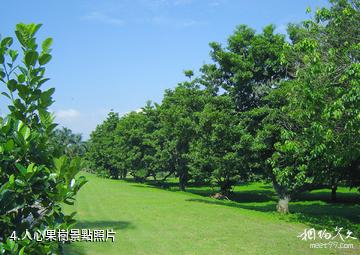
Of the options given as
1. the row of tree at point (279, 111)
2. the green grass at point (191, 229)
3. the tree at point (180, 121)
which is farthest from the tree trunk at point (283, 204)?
the tree at point (180, 121)

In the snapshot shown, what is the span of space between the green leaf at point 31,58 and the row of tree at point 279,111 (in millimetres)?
7012

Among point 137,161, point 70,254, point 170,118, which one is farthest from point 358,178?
point 137,161

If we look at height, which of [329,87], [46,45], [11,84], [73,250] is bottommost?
[73,250]

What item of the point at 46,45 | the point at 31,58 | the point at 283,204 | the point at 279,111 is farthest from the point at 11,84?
the point at 283,204

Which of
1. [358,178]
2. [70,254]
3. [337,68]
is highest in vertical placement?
[337,68]

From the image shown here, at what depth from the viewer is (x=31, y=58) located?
3.03 metres

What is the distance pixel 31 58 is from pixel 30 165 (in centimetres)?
84

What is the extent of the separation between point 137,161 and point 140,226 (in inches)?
1222

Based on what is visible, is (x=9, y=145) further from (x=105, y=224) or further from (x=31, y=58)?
(x=105, y=224)

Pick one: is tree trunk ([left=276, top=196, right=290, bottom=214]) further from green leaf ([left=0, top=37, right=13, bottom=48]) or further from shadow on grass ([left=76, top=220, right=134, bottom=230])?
green leaf ([left=0, top=37, right=13, bottom=48])

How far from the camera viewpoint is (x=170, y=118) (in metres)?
30.9

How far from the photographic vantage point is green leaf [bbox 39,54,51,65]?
9.98 feet

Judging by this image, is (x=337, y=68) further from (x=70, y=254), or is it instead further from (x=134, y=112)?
(x=134, y=112)

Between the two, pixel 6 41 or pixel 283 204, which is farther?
pixel 283 204
